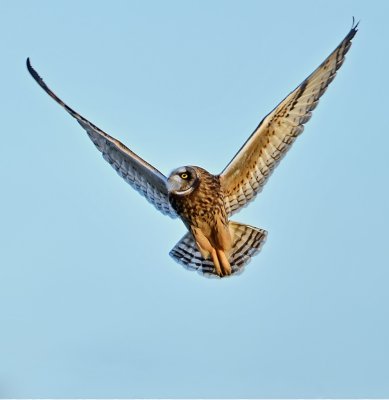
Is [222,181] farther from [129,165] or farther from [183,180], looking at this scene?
[129,165]

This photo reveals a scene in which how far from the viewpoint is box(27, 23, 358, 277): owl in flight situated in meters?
10.7

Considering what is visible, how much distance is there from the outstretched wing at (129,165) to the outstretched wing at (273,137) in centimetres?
63

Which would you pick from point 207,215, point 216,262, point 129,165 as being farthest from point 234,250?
point 129,165

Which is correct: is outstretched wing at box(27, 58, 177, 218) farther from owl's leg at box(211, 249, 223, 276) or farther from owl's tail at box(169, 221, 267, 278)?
owl's leg at box(211, 249, 223, 276)

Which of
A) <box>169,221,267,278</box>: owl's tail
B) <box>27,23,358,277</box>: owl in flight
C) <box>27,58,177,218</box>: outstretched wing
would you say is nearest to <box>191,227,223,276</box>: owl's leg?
<box>27,23,358,277</box>: owl in flight

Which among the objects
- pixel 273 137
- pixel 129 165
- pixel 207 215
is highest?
pixel 129 165

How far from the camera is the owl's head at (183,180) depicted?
1066 cm

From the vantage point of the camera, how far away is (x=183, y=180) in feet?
35.1

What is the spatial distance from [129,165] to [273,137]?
1520 millimetres

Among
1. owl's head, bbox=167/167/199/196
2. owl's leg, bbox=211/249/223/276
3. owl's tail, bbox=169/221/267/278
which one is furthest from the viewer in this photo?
owl's tail, bbox=169/221/267/278

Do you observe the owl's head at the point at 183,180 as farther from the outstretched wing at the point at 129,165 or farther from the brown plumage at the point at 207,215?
the outstretched wing at the point at 129,165

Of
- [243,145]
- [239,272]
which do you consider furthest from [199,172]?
[239,272]

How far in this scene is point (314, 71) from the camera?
10.7 meters

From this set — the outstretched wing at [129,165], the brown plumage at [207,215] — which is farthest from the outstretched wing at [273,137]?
the outstretched wing at [129,165]
